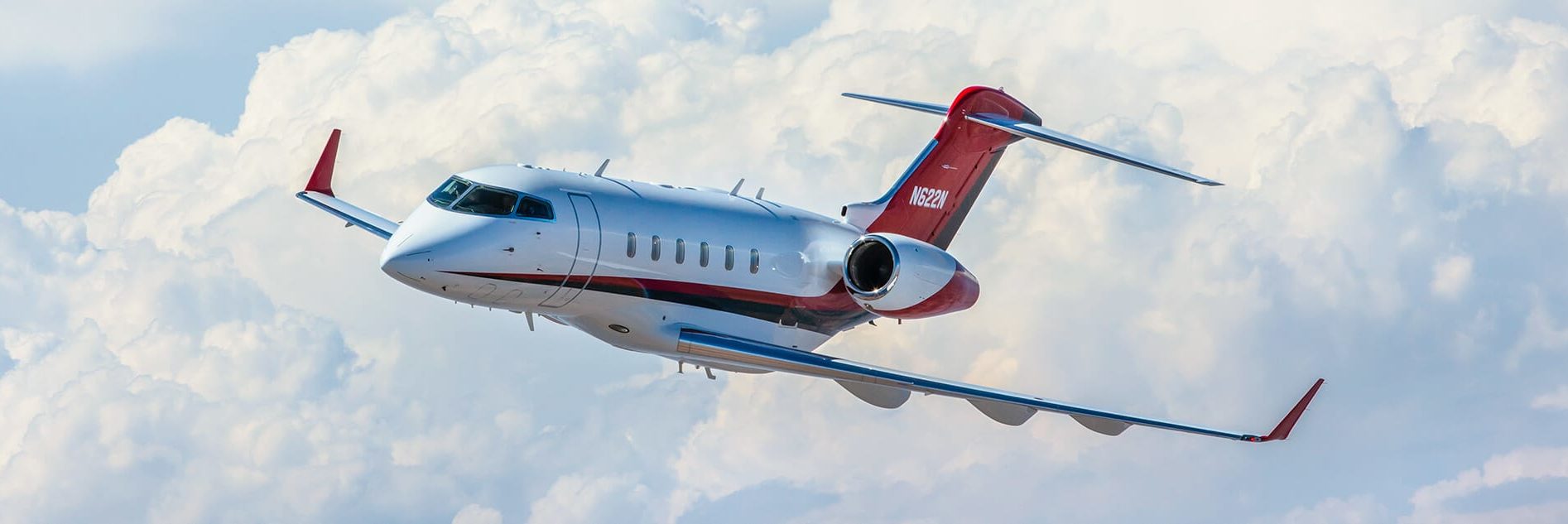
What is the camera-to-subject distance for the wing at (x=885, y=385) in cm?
3597

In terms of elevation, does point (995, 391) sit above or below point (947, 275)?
below

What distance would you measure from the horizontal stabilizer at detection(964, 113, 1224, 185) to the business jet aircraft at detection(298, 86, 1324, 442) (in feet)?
0.21

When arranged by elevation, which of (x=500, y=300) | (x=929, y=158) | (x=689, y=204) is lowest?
(x=500, y=300)

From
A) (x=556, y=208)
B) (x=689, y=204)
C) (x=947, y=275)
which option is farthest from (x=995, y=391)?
(x=556, y=208)

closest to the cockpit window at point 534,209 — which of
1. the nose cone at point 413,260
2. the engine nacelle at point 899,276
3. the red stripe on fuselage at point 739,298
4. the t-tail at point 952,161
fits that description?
the red stripe on fuselage at point 739,298

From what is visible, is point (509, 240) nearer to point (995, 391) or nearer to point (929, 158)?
point (995, 391)

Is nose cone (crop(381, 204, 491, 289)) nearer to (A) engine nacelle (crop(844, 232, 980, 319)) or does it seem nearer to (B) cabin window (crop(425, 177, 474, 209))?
(B) cabin window (crop(425, 177, 474, 209))

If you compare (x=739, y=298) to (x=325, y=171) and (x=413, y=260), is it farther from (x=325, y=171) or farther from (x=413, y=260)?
(x=325, y=171)

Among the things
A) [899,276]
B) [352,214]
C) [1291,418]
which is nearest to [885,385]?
[899,276]

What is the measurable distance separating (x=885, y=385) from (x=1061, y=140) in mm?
9126

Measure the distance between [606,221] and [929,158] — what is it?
12.1 metres

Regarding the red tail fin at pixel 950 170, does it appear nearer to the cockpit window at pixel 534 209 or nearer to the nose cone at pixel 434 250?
the cockpit window at pixel 534 209

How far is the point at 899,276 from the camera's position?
124 feet

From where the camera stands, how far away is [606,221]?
1364 inches
